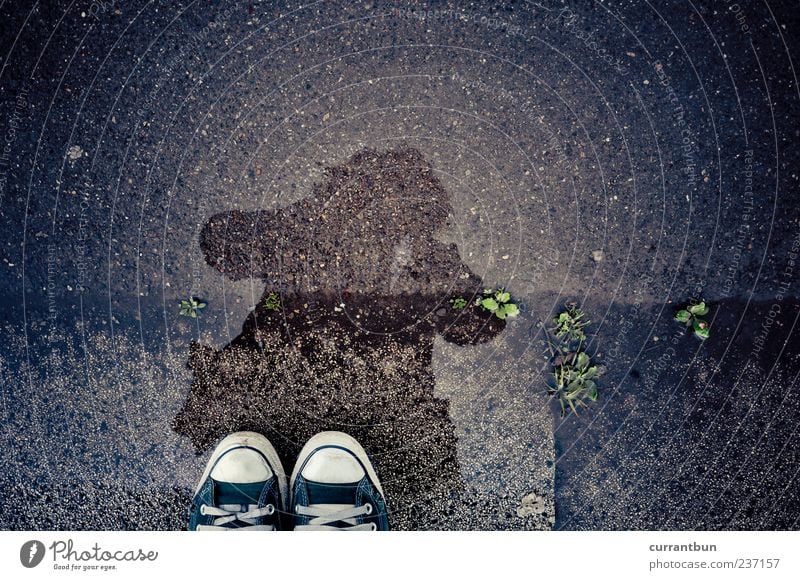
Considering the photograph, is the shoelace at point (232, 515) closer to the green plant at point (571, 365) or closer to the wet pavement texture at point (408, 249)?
the wet pavement texture at point (408, 249)

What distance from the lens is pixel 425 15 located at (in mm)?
2160

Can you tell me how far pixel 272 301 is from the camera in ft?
7.43

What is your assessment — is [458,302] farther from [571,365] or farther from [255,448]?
[255,448]

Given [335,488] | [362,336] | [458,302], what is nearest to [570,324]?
[458,302]

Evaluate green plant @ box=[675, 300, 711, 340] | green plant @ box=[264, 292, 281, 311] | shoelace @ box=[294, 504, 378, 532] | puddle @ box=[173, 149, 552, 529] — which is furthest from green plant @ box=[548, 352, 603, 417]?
green plant @ box=[264, 292, 281, 311]

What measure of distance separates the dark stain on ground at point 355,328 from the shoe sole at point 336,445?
43mm

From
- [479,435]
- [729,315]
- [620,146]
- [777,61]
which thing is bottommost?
[479,435]

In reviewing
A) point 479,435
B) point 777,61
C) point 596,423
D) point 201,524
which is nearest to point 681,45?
point 777,61

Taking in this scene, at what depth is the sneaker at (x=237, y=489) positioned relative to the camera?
7.45ft

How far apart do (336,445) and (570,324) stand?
3.88ft

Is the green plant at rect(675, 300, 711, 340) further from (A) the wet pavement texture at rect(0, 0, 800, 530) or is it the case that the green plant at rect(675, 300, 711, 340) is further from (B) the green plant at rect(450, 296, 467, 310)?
(B) the green plant at rect(450, 296, 467, 310)
